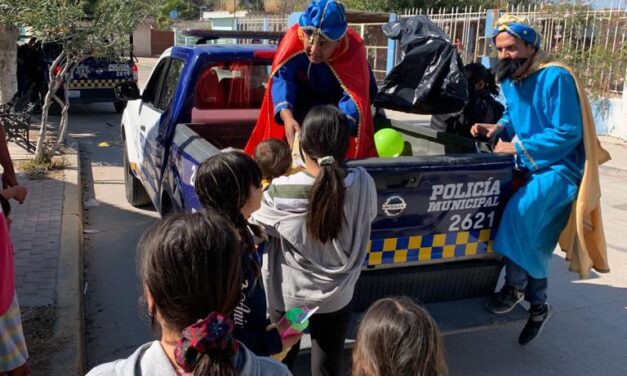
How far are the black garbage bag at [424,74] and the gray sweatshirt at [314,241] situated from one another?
1.52 m

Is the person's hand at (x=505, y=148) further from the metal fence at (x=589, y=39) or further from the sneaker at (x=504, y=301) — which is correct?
the metal fence at (x=589, y=39)

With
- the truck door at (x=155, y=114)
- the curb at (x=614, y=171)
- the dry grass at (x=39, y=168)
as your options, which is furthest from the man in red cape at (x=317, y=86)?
the curb at (x=614, y=171)

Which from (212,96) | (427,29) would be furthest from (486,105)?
(212,96)

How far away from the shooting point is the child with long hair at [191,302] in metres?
1.38

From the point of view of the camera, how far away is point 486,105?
15.3 feet

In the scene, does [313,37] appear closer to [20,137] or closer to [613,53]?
[20,137]

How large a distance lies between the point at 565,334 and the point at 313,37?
2572mm

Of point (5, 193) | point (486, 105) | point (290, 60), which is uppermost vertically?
point (290, 60)

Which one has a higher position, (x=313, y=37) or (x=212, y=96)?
(x=313, y=37)

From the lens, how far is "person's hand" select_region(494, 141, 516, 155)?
355 centimetres

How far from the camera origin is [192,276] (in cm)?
142

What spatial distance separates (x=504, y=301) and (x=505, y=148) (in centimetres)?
87

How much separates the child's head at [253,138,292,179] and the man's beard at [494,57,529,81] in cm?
150

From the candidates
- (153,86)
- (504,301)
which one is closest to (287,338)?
(504,301)
